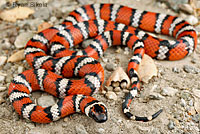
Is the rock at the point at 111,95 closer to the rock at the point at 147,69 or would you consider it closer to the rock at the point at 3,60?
the rock at the point at 147,69

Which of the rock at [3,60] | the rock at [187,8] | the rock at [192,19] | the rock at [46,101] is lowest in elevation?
the rock at [46,101]

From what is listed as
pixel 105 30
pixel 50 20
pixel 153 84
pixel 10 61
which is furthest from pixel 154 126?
pixel 50 20

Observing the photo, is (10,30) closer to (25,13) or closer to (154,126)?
(25,13)

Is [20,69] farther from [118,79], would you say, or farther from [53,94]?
[118,79]

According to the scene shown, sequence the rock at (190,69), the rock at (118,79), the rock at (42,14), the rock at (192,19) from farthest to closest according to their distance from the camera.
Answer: the rock at (42,14) < the rock at (192,19) < the rock at (190,69) < the rock at (118,79)

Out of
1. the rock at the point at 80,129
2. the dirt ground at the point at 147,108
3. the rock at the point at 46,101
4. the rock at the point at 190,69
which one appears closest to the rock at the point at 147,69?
the dirt ground at the point at 147,108

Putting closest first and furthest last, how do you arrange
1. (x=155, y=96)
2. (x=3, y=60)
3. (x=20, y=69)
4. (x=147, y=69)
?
(x=155, y=96) → (x=147, y=69) → (x=20, y=69) → (x=3, y=60)

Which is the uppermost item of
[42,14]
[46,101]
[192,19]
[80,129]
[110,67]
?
[192,19]

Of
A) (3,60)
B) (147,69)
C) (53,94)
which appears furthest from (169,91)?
(3,60)
